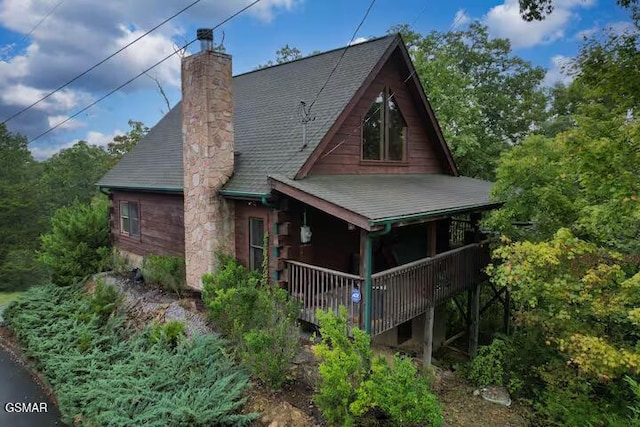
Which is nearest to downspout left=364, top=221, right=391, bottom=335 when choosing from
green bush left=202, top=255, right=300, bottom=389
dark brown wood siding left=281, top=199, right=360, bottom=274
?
green bush left=202, top=255, right=300, bottom=389

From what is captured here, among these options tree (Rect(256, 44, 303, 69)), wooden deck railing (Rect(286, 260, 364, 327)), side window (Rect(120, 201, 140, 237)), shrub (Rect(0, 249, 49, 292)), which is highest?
tree (Rect(256, 44, 303, 69))

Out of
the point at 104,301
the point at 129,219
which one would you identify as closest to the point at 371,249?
the point at 104,301

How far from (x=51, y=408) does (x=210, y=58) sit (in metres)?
7.66

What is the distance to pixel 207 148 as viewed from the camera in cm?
883

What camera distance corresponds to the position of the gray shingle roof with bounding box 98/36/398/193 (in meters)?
8.93

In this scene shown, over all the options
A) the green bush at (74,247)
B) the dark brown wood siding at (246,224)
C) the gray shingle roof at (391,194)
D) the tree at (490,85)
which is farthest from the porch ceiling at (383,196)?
the tree at (490,85)

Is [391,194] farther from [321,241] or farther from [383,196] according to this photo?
[321,241]

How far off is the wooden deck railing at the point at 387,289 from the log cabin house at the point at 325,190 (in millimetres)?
30

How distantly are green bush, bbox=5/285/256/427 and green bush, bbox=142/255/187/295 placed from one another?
4.66ft

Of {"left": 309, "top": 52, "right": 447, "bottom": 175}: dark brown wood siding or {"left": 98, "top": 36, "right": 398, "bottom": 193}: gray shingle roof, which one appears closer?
{"left": 98, "top": 36, "right": 398, "bottom": 193}: gray shingle roof

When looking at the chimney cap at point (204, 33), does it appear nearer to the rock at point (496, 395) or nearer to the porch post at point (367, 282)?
the porch post at point (367, 282)

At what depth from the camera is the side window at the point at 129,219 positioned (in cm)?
1308

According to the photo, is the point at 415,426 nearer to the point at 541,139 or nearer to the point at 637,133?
the point at 637,133

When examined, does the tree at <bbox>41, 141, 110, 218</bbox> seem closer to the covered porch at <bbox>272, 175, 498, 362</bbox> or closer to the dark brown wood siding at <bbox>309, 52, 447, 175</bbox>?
the dark brown wood siding at <bbox>309, 52, 447, 175</bbox>
